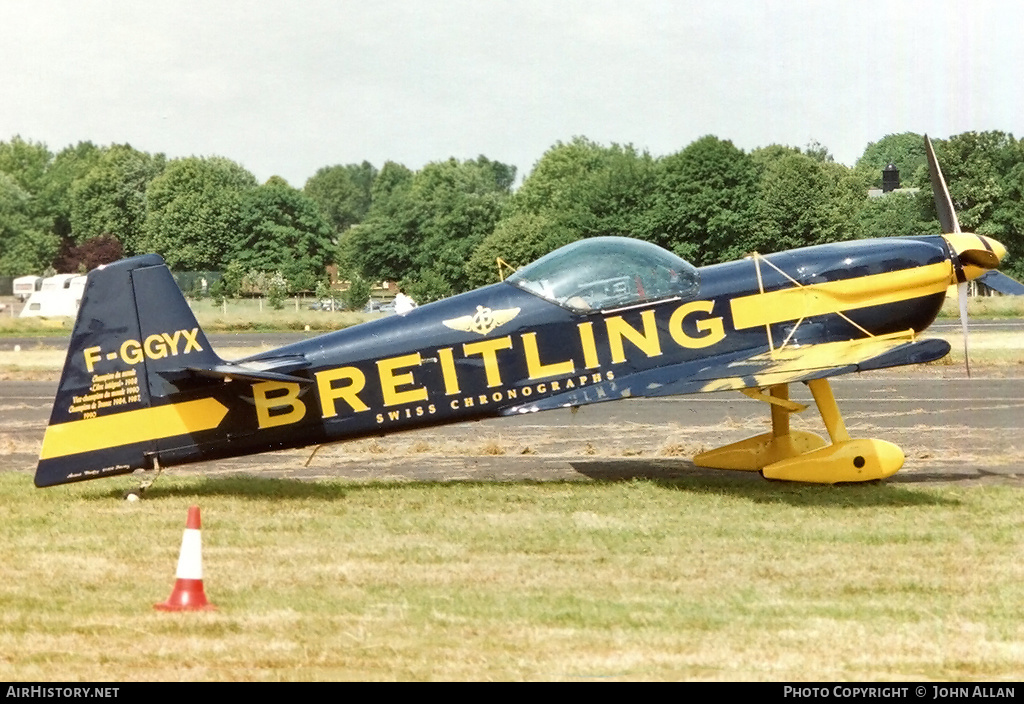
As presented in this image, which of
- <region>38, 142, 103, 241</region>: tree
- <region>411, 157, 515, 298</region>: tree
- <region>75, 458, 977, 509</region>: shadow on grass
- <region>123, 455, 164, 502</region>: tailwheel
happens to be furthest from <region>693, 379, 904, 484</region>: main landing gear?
<region>38, 142, 103, 241</region>: tree

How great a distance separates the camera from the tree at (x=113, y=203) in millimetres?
99500

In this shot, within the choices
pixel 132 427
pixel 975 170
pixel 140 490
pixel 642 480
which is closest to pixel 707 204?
pixel 975 170

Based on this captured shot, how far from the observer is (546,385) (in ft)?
39.5

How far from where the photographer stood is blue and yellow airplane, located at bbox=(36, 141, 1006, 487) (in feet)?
37.5

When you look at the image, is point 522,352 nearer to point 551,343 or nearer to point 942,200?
point 551,343

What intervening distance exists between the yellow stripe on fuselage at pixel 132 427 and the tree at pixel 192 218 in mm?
82464

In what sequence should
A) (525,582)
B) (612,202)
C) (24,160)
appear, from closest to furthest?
(525,582) < (612,202) < (24,160)

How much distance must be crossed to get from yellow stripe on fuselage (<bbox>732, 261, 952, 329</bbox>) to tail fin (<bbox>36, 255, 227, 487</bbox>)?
5.05 m

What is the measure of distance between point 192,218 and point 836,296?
8650cm

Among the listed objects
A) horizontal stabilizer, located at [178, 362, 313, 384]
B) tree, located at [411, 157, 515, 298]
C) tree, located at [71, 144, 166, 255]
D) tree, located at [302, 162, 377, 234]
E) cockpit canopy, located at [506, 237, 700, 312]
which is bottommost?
horizontal stabilizer, located at [178, 362, 313, 384]

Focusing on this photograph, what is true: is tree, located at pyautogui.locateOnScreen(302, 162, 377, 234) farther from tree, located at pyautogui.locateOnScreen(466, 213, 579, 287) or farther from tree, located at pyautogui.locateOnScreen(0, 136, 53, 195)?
tree, located at pyautogui.locateOnScreen(466, 213, 579, 287)

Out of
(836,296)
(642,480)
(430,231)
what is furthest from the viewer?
(430,231)

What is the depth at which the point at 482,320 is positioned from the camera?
12.0m
